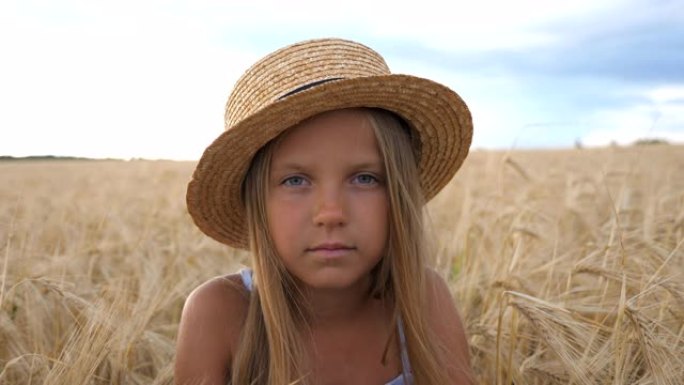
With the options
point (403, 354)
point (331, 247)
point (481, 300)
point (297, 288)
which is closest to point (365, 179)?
point (331, 247)

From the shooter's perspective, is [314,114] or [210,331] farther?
[210,331]

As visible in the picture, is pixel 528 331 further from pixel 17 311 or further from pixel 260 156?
pixel 17 311

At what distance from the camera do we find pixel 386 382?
1.73 m

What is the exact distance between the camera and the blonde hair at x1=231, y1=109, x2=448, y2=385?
1.47 meters

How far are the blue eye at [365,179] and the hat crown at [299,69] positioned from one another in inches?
8.0

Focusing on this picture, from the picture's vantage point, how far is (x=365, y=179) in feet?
4.71

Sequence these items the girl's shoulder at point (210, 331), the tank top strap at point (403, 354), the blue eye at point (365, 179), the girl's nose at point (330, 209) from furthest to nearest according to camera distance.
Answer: the tank top strap at point (403, 354) < the girl's shoulder at point (210, 331) < the blue eye at point (365, 179) < the girl's nose at point (330, 209)

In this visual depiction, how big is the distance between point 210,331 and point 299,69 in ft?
2.12

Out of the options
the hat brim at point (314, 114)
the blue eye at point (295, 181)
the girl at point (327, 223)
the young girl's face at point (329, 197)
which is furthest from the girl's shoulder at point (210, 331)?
the blue eye at point (295, 181)

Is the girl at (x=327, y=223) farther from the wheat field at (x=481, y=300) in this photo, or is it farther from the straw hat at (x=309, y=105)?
the wheat field at (x=481, y=300)

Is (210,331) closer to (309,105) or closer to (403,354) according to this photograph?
(403,354)

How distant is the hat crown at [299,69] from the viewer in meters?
1.43

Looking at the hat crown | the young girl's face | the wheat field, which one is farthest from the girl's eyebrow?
the wheat field

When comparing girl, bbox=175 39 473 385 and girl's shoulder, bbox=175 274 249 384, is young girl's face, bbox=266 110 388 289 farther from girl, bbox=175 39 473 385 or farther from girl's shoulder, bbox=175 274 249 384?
girl's shoulder, bbox=175 274 249 384
